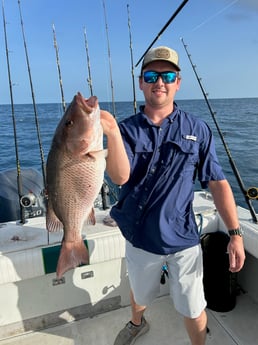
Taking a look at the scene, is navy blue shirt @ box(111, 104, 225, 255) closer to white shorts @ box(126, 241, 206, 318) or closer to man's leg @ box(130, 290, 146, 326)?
white shorts @ box(126, 241, 206, 318)

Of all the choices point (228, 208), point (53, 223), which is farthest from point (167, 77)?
point (53, 223)

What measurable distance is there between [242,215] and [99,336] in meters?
1.80

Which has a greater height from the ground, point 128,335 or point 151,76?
point 151,76

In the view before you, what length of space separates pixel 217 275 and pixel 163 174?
152cm

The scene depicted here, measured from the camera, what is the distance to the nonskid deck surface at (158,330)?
2.72 m

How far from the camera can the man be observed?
199 centimetres

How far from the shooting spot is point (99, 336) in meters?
2.80

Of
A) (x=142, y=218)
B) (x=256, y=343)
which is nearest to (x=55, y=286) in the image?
(x=142, y=218)

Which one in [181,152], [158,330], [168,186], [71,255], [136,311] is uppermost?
[181,152]

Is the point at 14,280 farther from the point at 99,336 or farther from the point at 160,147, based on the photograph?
the point at 160,147

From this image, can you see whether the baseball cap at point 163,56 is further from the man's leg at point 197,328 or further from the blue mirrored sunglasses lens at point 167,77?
the man's leg at point 197,328

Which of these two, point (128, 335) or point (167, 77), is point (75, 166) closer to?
point (167, 77)

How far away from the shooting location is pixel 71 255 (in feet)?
6.12

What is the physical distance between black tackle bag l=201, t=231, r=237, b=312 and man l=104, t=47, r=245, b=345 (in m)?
0.81
